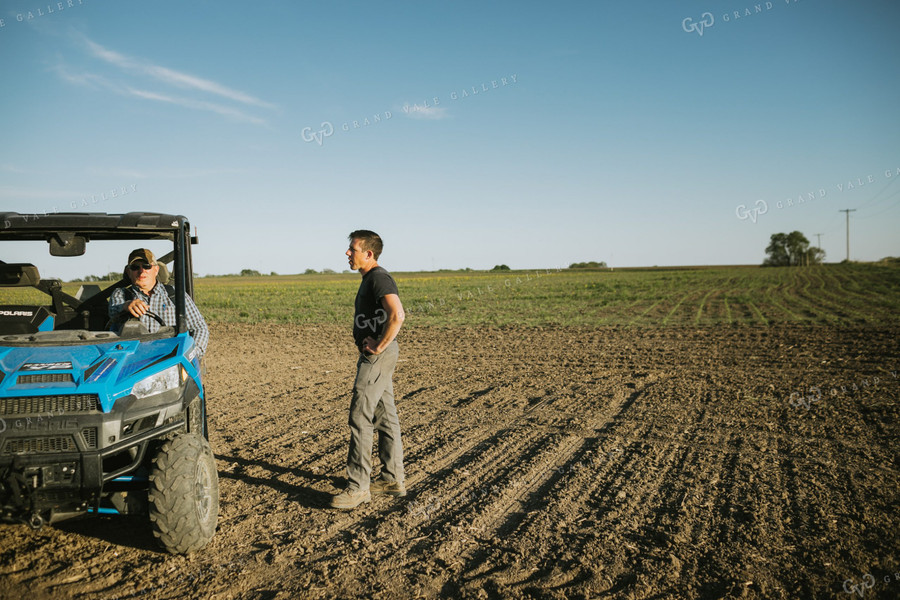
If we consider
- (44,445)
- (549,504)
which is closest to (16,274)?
(44,445)

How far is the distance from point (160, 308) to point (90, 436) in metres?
1.56

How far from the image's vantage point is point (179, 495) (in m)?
3.46

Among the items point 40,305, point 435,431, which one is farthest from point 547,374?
point 40,305

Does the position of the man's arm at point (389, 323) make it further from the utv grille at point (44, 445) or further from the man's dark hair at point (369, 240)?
the utv grille at point (44, 445)

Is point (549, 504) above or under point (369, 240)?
under

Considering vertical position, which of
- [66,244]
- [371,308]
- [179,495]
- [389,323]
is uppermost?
[66,244]

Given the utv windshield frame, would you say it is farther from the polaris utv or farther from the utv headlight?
the utv headlight

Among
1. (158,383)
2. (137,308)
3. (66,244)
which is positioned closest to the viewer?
(158,383)

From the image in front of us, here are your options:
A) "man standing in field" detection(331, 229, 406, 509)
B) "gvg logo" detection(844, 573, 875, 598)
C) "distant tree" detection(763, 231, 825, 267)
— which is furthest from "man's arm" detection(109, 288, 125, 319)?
"distant tree" detection(763, 231, 825, 267)

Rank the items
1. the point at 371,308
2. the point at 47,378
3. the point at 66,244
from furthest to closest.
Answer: the point at 371,308 → the point at 66,244 → the point at 47,378

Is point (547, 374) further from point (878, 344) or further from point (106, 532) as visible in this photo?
point (878, 344)

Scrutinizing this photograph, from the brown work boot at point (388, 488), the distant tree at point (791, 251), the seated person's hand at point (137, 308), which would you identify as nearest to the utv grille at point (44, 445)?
the seated person's hand at point (137, 308)

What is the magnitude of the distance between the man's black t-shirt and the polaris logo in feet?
6.62

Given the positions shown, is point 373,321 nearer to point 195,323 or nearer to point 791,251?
point 195,323
